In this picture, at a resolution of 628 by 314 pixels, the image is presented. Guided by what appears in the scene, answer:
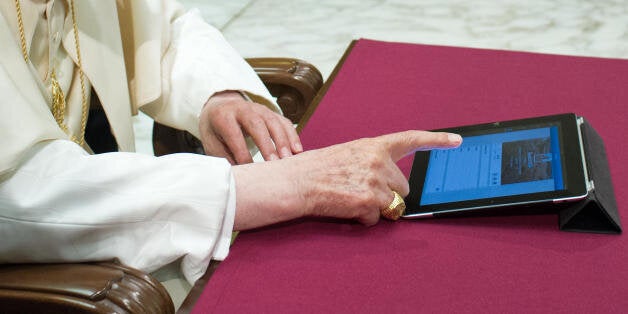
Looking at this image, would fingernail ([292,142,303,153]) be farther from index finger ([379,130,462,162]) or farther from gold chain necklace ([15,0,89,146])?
gold chain necklace ([15,0,89,146])

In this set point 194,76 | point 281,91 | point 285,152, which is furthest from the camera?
point 281,91

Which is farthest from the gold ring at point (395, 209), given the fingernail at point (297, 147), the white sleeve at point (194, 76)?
the white sleeve at point (194, 76)

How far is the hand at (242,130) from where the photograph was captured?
121cm

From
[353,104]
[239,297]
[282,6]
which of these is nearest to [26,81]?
[239,297]

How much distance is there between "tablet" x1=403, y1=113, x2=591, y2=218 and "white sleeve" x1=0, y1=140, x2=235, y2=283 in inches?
11.5

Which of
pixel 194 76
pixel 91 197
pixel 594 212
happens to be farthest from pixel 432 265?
pixel 194 76

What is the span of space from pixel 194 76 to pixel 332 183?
1.78ft

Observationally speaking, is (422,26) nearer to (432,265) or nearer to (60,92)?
(60,92)

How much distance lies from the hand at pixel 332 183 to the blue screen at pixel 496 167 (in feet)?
0.14

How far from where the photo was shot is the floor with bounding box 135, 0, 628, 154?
3.32 meters

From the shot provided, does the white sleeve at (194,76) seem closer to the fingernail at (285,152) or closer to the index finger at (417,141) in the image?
the fingernail at (285,152)

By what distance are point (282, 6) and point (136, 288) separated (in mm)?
3565

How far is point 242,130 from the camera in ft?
Result: 4.29

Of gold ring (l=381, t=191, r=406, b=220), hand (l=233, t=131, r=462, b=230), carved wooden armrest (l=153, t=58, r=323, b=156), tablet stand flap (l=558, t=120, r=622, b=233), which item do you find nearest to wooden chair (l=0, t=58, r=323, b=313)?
hand (l=233, t=131, r=462, b=230)
